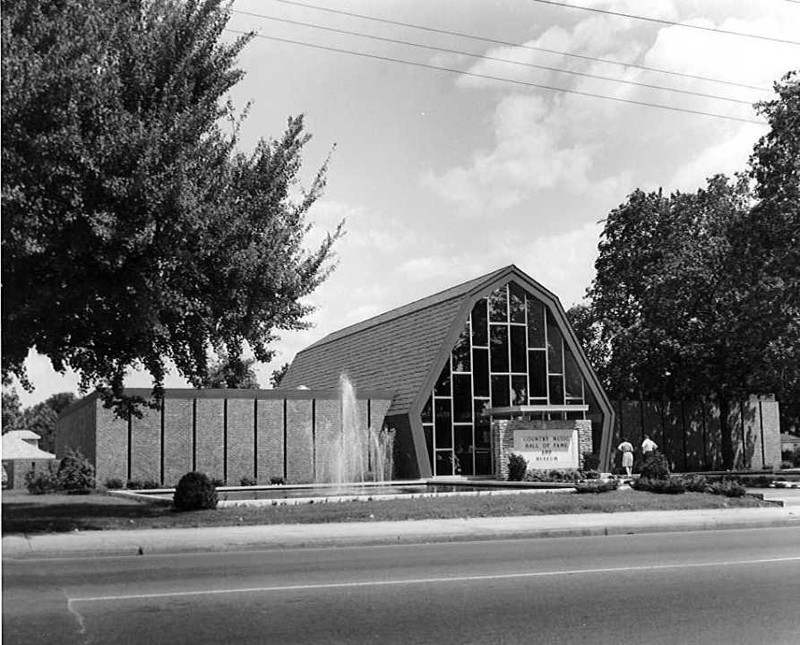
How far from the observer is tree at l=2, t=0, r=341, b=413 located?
15.0 meters

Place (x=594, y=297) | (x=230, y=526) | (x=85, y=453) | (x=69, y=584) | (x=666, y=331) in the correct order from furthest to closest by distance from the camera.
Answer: (x=594, y=297) < (x=666, y=331) < (x=85, y=453) < (x=230, y=526) < (x=69, y=584)

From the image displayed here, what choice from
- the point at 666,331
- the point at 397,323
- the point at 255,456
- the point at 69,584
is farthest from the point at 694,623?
the point at 666,331

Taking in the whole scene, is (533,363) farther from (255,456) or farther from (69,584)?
(69,584)

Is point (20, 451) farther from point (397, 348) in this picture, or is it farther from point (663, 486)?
Answer: point (663, 486)

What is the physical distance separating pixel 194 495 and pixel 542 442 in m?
20.8

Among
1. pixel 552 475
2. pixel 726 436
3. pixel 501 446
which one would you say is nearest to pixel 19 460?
pixel 501 446

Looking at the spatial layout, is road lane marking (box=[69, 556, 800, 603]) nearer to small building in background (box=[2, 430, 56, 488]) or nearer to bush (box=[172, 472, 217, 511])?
bush (box=[172, 472, 217, 511])

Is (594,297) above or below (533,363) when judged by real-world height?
above

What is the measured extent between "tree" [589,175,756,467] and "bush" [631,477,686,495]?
828 inches

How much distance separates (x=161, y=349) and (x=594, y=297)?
39.2 m

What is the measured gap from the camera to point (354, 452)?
38.4 meters

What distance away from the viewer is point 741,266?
38.5 m

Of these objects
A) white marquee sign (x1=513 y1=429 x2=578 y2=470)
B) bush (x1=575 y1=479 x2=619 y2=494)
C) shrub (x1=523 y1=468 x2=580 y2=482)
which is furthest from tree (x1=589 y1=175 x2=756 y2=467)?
bush (x1=575 y1=479 x2=619 y2=494)

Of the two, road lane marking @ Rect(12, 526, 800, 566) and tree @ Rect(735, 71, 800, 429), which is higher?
tree @ Rect(735, 71, 800, 429)
